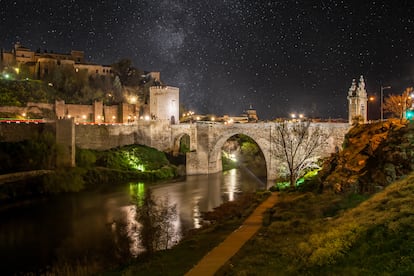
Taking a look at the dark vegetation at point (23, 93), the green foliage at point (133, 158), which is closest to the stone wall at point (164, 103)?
the green foliage at point (133, 158)

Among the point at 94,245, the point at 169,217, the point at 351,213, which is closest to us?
the point at 351,213

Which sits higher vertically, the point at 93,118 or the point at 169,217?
the point at 93,118

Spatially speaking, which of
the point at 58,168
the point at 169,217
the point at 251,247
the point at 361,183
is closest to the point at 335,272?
the point at 251,247

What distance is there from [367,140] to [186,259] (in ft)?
48.7

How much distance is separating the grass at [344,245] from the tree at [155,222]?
22.1 feet

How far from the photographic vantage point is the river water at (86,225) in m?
18.7

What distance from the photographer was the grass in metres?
8.70

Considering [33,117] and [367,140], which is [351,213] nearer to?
[367,140]

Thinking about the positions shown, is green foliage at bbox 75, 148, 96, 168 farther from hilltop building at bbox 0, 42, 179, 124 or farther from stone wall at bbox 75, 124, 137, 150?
hilltop building at bbox 0, 42, 179, 124

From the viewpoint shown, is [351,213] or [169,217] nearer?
[351,213]

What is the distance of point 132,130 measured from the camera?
179 ft

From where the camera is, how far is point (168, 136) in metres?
56.5

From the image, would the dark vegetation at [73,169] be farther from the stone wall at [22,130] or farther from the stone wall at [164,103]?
the stone wall at [164,103]

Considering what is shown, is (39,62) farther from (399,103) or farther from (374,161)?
(374,161)
